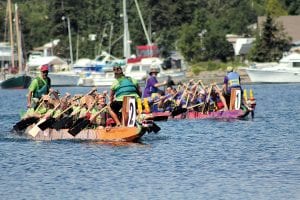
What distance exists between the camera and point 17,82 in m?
90.9

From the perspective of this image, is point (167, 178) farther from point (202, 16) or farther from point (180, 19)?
point (180, 19)

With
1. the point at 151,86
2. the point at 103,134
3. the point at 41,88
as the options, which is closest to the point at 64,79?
the point at 151,86

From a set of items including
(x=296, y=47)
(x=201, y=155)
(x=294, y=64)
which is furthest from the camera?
(x=296, y=47)

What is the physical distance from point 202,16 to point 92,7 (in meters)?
24.6

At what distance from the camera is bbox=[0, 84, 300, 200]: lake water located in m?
23.5

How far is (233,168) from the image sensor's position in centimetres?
2673

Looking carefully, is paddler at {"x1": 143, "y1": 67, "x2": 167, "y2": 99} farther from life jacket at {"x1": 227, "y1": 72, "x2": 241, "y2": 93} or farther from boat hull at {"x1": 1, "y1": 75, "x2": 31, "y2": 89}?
boat hull at {"x1": 1, "y1": 75, "x2": 31, "y2": 89}

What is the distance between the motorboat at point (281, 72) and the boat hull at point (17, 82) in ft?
52.7

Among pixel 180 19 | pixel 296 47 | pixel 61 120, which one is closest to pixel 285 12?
pixel 180 19

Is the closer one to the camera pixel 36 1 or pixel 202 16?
pixel 202 16

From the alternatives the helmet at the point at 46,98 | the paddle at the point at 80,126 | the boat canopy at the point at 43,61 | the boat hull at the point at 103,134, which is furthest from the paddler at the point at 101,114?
the boat canopy at the point at 43,61

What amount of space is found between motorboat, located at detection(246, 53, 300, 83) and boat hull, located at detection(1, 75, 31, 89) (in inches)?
632

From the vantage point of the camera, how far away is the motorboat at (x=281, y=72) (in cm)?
8744

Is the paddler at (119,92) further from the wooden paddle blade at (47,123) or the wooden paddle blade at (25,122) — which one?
the wooden paddle blade at (25,122)
